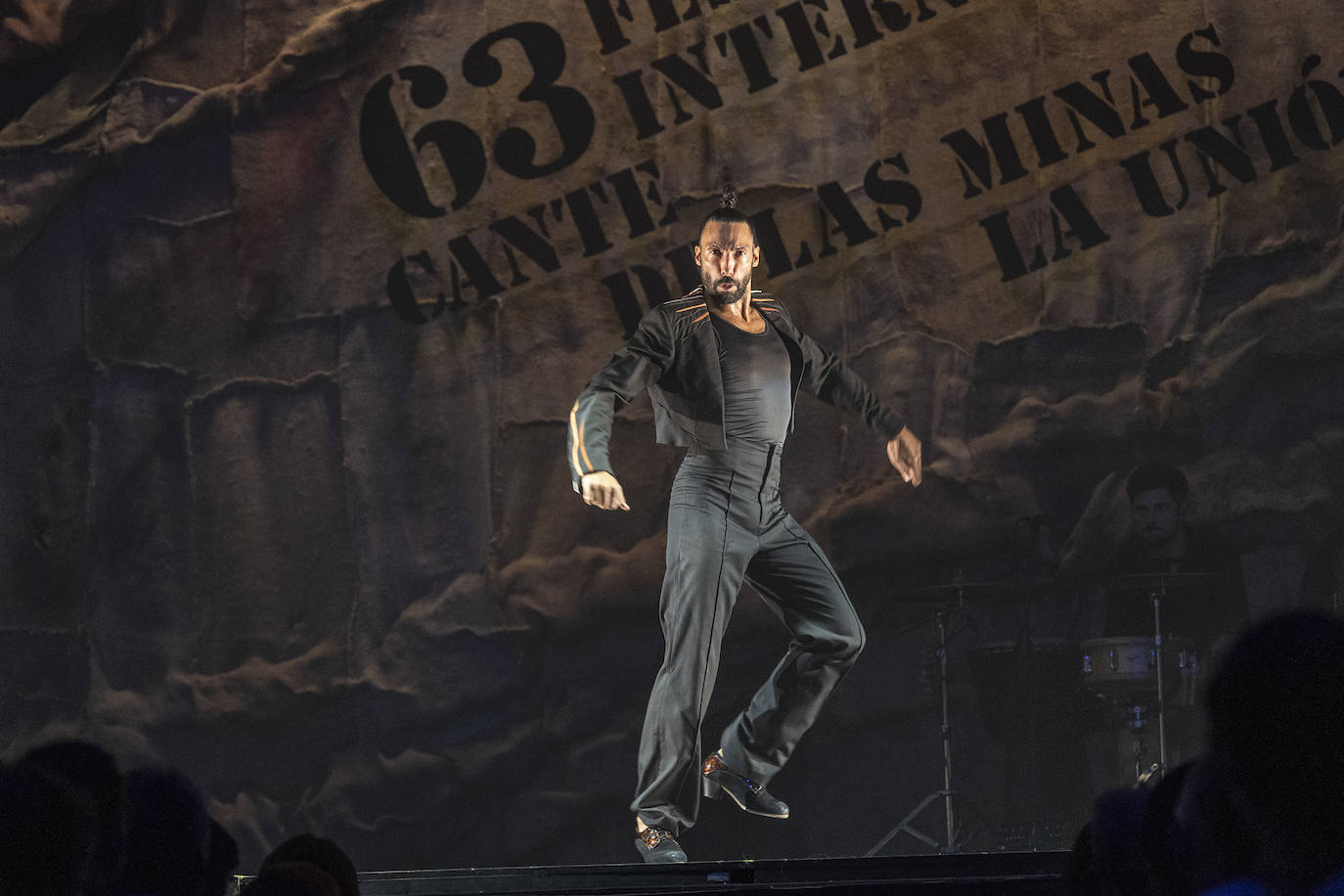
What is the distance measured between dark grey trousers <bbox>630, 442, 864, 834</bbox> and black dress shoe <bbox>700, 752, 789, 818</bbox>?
30 millimetres

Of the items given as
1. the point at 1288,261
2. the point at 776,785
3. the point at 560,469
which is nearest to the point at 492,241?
the point at 560,469

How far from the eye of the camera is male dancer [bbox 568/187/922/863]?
15.3 feet

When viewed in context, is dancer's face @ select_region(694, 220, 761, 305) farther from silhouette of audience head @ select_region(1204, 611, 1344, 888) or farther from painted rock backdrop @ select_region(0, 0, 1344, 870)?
silhouette of audience head @ select_region(1204, 611, 1344, 888)

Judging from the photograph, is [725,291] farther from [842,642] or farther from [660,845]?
[660,845]

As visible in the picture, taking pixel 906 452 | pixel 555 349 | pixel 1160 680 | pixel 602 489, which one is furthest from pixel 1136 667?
pixel 555 349

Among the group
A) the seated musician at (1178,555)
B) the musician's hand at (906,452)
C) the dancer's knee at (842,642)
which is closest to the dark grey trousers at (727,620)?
the dancer's knee at (842,642)

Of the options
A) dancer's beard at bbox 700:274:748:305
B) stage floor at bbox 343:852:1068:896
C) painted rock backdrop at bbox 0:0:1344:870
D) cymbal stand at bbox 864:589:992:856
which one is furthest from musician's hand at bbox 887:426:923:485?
stage floor at bbox 343:852:1068:896

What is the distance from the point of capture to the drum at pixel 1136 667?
5867 millimetres

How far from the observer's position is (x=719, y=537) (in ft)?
15.6

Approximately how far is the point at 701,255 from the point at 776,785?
2.91 meters

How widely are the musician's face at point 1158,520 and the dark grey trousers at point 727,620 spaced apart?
7.87ft

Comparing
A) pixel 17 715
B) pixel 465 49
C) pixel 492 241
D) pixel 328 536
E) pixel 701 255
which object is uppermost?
pixel 465 49

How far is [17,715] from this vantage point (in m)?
7.01

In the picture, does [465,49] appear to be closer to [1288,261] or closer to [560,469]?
[560,469]
